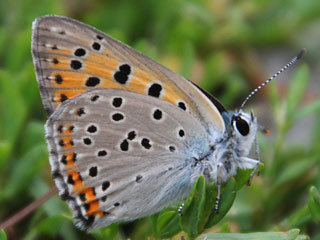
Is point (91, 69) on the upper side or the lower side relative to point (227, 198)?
upper

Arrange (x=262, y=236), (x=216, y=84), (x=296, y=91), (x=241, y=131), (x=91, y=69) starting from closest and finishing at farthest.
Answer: (x=262, y=236)
(x=91, y=69)
(x=241, y=131)
(x=296, y=91)
(x=216, y=84)

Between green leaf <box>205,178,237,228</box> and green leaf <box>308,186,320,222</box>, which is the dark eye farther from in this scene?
green leaf <box>308,186,320,222</box>

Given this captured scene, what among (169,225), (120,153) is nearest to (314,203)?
(169,225)

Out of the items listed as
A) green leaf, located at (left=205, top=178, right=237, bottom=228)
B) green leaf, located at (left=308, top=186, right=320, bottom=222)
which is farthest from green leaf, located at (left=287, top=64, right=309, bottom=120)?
green leaf, located at (left=205, top=178, right=237, bottom=228)

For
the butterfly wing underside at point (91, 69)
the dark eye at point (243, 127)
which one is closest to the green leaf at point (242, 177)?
the dark eye at point (243, 127)

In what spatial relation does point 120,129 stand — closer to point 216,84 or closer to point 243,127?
point 243,127

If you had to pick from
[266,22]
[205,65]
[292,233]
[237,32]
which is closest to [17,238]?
[292,233]

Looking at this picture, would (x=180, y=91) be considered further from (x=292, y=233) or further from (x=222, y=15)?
(x=222, y=15)
